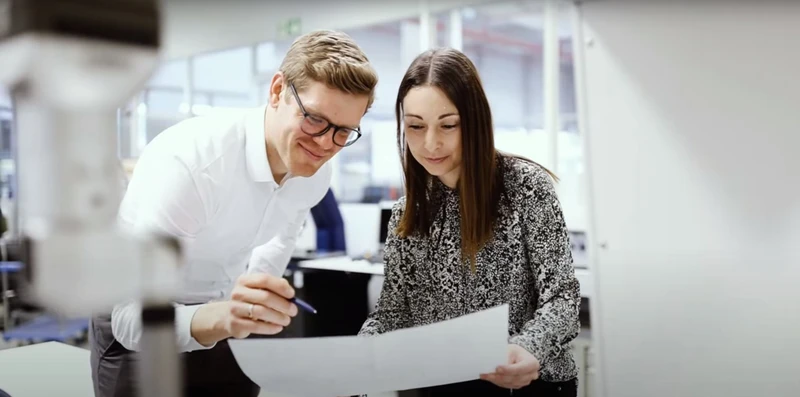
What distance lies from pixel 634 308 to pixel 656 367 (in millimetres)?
184

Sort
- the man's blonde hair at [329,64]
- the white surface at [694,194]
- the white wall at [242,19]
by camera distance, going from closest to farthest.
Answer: the white wall at [242,19]
the man's blonde hair at [329,64]
the white surface at [694,194]

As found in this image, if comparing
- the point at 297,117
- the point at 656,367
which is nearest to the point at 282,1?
the point at 297,117

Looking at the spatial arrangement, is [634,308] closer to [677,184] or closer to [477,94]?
[677,184]

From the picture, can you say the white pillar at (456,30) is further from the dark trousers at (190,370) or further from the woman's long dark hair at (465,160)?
the dark trousers at (190,370)

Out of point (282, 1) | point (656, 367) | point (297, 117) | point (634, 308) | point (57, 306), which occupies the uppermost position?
point (282, 1)

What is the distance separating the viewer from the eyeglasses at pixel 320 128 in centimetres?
72

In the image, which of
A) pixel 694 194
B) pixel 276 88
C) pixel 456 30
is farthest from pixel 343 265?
pixel 276 88

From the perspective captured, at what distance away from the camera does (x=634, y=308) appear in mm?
1853

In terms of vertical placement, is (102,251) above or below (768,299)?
above

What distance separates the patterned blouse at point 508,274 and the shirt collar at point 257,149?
8.9 inches

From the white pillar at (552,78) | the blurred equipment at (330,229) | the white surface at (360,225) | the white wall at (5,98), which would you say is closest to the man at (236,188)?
the white wall at (5,98)

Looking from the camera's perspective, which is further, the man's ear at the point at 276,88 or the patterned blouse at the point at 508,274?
the patterned blouse at the point at 508,274

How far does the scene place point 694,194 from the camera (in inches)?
69.0

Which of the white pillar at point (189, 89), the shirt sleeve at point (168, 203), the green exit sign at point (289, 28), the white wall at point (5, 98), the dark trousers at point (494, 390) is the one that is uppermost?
the green exit sign at point (289, 28)
